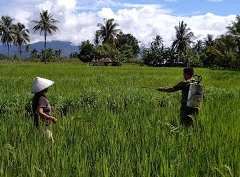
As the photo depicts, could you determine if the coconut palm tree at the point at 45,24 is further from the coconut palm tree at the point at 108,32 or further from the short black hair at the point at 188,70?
the short black hair at the point at 188,70

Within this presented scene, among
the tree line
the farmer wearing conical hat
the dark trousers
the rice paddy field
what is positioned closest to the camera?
the rice paddy field

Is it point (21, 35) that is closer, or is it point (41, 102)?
point (41, 102)

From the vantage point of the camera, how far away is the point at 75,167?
298 cm

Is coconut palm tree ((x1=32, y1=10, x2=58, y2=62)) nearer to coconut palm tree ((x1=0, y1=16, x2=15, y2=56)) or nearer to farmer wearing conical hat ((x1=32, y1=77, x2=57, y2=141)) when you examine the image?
coconut palm tree ((x1=0, y1=16, x2=15, y2=56))

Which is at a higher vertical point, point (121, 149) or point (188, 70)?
point (188, 70)

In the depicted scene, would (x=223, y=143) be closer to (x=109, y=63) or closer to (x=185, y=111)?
(x=185, y=111)

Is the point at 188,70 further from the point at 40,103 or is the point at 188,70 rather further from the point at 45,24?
the point at 45,24

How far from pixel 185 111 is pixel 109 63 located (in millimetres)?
49961

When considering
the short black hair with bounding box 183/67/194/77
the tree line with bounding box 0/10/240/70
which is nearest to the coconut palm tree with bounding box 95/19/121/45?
the tree line with bounding box 0/10/240/70

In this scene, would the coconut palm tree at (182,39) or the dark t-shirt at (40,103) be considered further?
the coconut palm tree at (182,39)

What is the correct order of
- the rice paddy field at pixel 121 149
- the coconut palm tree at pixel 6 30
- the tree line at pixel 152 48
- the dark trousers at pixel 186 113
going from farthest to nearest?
the coconut palm tree at pixel 6 30 < the tree line at pixel 152 48 < the dark trousers at pixel 186 113 < the rice paddy field at pixel 121 149

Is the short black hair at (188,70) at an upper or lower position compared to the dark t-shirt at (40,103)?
upper

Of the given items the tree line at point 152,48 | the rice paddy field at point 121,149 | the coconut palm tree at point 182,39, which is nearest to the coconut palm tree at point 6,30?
the tree line at point 152,48

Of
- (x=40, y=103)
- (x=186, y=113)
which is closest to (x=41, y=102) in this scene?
(x=40, y=103)
